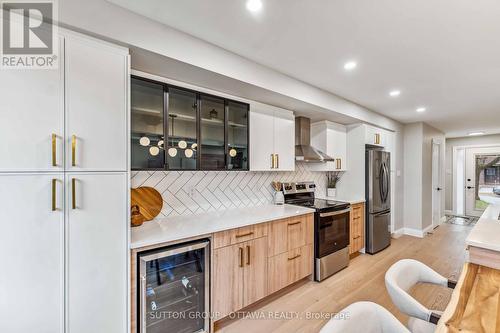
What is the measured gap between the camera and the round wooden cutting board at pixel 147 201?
215 cm

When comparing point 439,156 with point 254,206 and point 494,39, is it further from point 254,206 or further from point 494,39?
point 254,206

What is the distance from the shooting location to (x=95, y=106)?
1495 mm

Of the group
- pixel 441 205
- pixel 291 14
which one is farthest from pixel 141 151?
pixel 441 205

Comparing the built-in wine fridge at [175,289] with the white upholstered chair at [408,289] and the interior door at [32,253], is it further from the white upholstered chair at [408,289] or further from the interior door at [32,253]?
the white upholstered chair at [408,289]

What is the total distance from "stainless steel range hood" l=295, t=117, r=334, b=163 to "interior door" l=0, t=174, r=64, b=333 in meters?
2.85

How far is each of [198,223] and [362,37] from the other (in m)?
2.19

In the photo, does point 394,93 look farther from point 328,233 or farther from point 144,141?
point 144,141

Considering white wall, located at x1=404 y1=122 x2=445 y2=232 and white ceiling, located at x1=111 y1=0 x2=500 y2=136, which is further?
white wall, located at x1=404 y1=122 x2=445 y2=232

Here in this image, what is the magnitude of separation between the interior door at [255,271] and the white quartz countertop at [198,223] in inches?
9.9

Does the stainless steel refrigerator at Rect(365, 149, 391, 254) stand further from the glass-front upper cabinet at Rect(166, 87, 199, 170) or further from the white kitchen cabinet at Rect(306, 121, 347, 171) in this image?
the glass-front upper cabinet at Rect(166, 87, 199, 170)

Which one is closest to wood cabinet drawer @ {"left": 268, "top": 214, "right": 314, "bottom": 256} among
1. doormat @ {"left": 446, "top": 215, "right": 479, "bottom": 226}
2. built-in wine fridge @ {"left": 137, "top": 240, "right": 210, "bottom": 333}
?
built-in wine fridge @ {"left": 137, "top": 240, "right": 210, "bottom": 333}

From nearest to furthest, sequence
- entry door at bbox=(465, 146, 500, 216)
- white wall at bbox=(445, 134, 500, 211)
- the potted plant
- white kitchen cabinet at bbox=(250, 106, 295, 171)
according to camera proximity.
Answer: white kitchen cabinet at bbox=(250, 106, 295, 171) → the potted plant → entry door at bbox=(465, 146, 500, 216) → white wall at bbox=(445, 134, 500, 211)

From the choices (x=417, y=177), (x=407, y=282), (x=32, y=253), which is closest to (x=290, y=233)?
(x=407, y=282)

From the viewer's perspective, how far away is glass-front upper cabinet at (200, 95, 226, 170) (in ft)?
7.73
